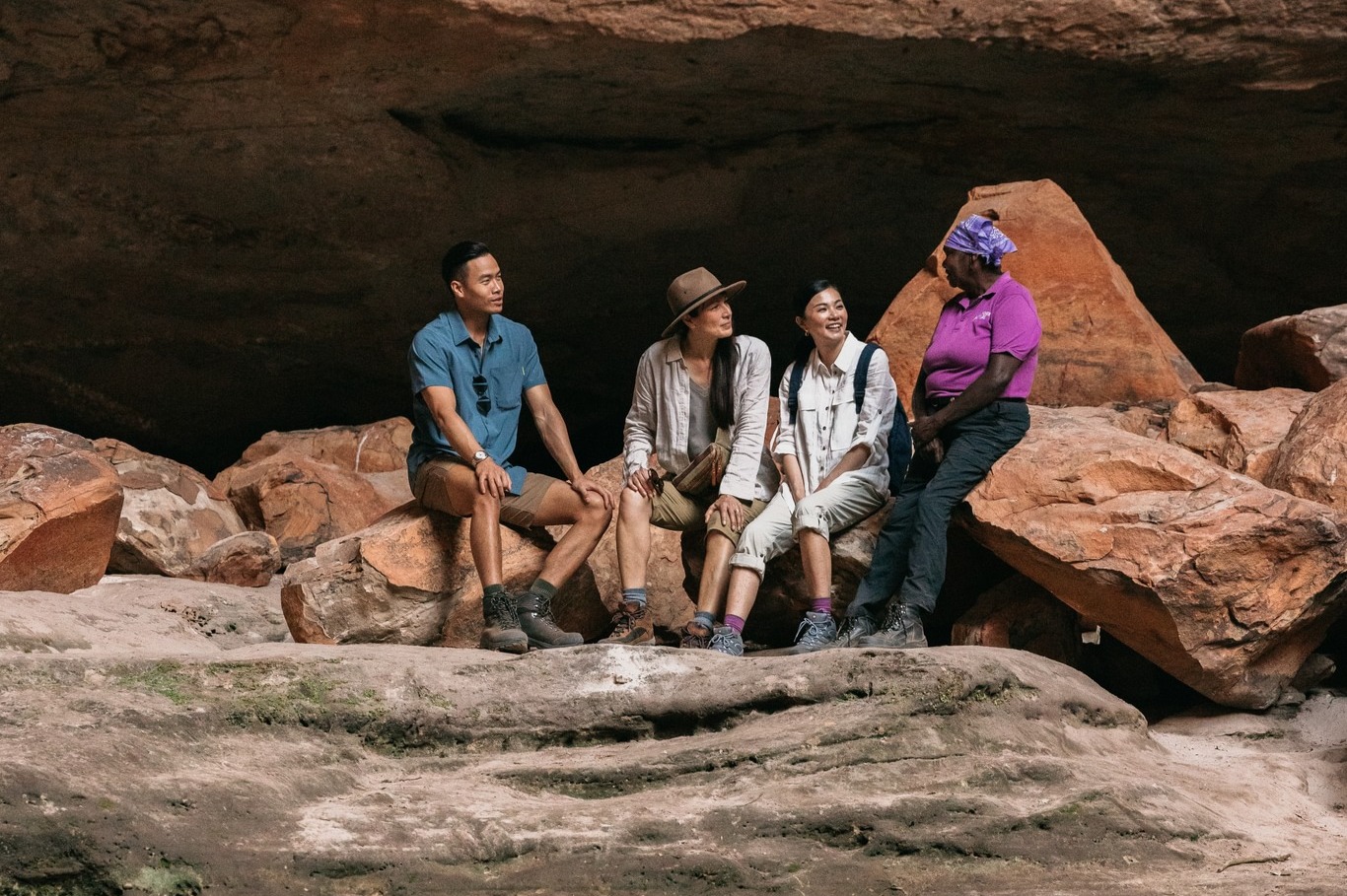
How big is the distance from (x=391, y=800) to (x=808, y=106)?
4.83 meters

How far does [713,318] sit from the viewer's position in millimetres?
6078

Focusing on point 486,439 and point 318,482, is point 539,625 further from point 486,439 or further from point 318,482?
point 318,482

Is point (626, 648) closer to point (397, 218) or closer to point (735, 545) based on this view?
point (735, 545)

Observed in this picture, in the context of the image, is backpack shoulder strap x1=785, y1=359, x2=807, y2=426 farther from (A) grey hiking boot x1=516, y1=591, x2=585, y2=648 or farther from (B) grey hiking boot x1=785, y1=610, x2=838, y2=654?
(A) grey hiking boot x1=516, y1=591, x2=585, y2=648

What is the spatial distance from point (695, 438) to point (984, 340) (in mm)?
1106

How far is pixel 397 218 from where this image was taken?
8672 mm

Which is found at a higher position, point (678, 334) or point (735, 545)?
point (678, 334)

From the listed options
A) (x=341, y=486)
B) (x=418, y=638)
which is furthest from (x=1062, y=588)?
(x=341, y=486)

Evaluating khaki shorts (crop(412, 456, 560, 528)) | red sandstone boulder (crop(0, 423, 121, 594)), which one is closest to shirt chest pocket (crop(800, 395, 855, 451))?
khaki shorts (crop(412, 456, 560, 528))

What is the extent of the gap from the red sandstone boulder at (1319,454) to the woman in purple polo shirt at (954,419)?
1.03 m

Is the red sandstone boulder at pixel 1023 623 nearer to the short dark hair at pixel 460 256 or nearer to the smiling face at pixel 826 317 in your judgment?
the smiling face at pixel 826 317

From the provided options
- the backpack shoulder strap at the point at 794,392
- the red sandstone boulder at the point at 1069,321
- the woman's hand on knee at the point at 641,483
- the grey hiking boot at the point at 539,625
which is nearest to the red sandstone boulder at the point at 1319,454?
the red sandstone boulder at the point at 1069,321

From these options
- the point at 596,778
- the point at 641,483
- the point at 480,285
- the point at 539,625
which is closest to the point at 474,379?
the point at 480,285

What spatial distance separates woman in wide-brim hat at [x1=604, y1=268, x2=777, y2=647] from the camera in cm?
591
